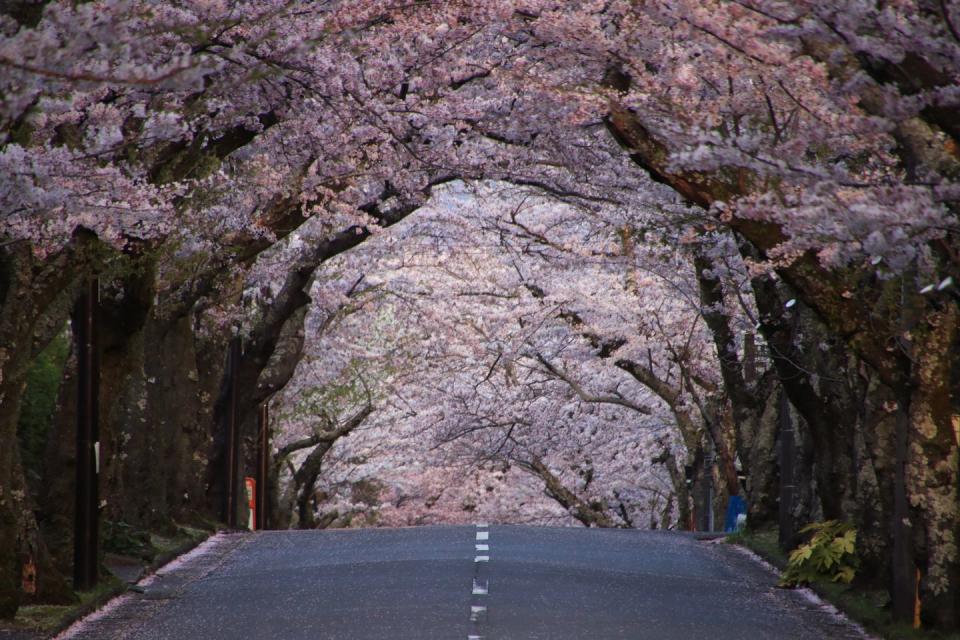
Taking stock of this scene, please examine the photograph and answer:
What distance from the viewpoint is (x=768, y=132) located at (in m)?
16.8

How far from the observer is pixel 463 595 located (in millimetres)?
16203

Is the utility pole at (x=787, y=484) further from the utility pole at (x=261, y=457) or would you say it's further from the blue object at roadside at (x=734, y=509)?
the utility pole at (x=261, y=457)

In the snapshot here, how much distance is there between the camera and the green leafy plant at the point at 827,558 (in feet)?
58.0

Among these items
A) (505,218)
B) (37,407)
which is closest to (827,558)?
(37,407)

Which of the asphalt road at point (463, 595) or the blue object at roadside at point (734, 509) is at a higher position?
the blue object at roadside at point (734, 509)

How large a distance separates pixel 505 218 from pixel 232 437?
28.9 feet

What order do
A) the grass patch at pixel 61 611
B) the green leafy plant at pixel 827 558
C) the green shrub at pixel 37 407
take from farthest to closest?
the green shrub at pixel 37 407, the green leafy plant at pixel 827 558, the grass patch at pixel 61 611

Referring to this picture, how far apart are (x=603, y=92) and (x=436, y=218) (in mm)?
20753

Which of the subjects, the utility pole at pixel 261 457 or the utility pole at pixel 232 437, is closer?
the utility pole at pixel 232 437

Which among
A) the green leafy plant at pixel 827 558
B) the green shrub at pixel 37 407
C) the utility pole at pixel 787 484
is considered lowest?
the green leafy plant at pixel 827 558

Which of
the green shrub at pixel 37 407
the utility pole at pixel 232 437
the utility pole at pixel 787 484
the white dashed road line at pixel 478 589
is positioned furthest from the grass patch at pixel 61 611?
the utility pole at pixel 232 437

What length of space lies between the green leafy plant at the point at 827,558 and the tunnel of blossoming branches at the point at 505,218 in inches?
Result: 26.7

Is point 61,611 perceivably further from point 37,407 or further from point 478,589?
point 37,407

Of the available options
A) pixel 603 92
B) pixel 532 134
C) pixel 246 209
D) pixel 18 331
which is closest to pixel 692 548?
pixel 532 134
